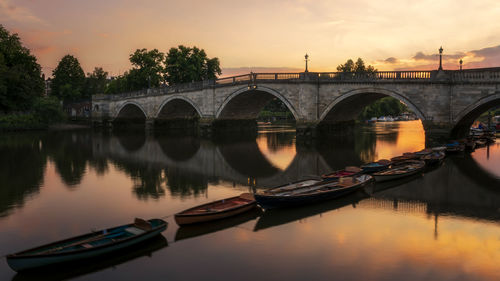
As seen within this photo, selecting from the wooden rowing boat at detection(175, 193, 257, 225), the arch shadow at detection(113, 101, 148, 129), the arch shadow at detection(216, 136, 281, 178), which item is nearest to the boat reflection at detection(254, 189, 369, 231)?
the wooden rowing boat at detection(175, 193, 257, 225)

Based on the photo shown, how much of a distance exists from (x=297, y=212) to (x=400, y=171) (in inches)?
259

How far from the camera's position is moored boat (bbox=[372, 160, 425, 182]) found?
51.5ft

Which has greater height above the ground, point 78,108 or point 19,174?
point 78,108

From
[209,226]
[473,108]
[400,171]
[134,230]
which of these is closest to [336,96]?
[473,108]

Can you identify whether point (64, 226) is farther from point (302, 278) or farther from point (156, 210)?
point (302, 278)

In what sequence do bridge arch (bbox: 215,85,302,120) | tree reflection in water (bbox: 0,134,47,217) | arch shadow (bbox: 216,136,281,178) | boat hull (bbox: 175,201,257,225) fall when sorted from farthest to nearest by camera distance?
bridge arch (bbox: 215,85,302,120)
arch shadow (bbox: 216,136,281,178)
tree reflection in water (bbox: 0,134,47,217)
boat hull (bbox: 175,201,257,225)

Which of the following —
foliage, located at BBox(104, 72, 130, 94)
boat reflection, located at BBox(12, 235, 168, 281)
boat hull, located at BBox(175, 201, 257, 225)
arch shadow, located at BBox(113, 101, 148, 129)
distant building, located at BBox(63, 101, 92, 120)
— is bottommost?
boat reflection, located at BBox(12, 235, 168, 281)

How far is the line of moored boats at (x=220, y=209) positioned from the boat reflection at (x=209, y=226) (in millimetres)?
141

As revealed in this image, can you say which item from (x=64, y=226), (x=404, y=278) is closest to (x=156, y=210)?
(x=64, y=226)

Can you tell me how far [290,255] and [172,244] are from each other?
2971mm

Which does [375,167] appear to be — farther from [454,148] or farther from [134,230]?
[134,230]

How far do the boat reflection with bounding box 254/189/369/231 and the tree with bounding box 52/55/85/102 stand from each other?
253ft

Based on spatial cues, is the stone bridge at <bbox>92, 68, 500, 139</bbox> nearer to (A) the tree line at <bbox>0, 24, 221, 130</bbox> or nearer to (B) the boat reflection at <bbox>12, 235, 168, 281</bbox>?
(A) the tree line at <bbox>0, 24, 221, 130</bbox>

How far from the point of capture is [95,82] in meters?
97.9
